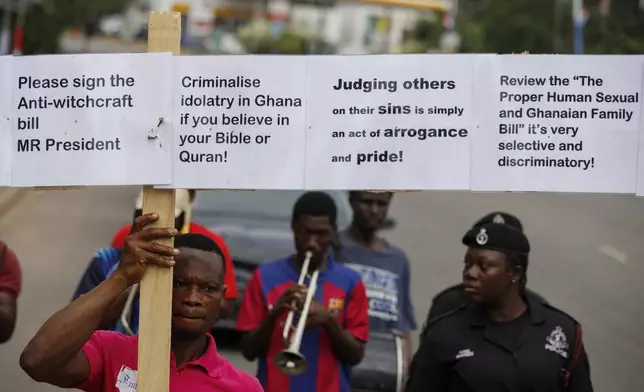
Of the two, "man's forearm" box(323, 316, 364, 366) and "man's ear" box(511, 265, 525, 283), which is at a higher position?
"man's ear" box(511, 265, 525, 283)

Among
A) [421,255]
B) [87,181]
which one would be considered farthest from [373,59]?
[421,255]

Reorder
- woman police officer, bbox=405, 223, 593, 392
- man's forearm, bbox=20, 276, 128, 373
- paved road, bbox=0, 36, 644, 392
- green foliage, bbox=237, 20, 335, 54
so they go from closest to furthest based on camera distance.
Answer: man's forearm, bbox=20, 276, 128, 373 → woman police officer, bbox=405, 223, 593, 392 → paved road, bbox=0, 36, 644, 392 → green foliage, bbox=237, 20, 335, 54

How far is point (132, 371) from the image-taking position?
3238mm

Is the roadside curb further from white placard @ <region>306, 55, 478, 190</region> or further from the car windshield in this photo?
white placard @ <region>306, 55, 478, 190</region>

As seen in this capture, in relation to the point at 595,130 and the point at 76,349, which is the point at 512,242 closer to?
the point at 595,130

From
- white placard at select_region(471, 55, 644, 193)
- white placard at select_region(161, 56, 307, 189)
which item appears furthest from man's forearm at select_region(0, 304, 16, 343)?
white placard at select_region(471, 55, 644, 193)

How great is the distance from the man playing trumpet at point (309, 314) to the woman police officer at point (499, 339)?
0.36 m

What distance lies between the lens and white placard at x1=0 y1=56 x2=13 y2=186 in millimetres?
3150

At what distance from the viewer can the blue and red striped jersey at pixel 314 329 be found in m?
4.65

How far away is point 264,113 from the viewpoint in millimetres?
3207

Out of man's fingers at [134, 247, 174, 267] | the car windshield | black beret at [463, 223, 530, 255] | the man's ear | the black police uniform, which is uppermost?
the car windshield

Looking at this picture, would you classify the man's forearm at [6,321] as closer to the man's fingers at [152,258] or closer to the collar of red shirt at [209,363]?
the collar of red shirt at [209,363]

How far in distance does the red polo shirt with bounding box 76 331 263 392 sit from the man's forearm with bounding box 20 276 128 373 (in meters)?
0.19

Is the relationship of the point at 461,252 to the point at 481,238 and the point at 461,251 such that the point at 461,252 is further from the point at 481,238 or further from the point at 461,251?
the point at 481,238
